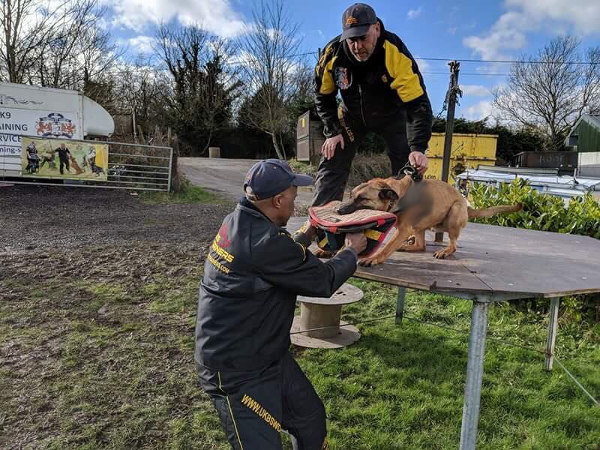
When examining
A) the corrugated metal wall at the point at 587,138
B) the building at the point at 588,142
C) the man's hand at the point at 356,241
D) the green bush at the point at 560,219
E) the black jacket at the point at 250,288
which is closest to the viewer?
the black jacket at the point at 250,288

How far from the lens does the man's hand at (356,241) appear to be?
2418 millimetres

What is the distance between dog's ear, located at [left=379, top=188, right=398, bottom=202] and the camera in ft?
8.59

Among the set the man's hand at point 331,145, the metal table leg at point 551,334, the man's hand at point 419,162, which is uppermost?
the man's hand at point 331,145

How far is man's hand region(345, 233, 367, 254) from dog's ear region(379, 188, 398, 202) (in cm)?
33

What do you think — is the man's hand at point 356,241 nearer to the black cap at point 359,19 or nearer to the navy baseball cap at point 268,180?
the navy baseball cap at point 268,180

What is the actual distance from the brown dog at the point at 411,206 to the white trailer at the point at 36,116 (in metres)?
12.3

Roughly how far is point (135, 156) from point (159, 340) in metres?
11.0

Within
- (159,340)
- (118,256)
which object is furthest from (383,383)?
(118,256)

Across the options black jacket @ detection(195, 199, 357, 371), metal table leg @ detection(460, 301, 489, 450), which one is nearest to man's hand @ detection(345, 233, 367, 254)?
black jacket @ detection(195, 199, 357, 371)

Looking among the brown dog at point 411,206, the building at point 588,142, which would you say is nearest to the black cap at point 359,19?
the brown dog at point 411,206

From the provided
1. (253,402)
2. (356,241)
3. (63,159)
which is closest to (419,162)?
(356,241)

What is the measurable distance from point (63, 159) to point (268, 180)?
39.4ft

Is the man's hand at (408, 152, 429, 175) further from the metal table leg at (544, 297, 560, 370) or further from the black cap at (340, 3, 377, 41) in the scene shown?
the metal table leg at (544, 297, 560, 370)

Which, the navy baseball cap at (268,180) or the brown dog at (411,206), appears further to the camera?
the brown dog at (411,206)
